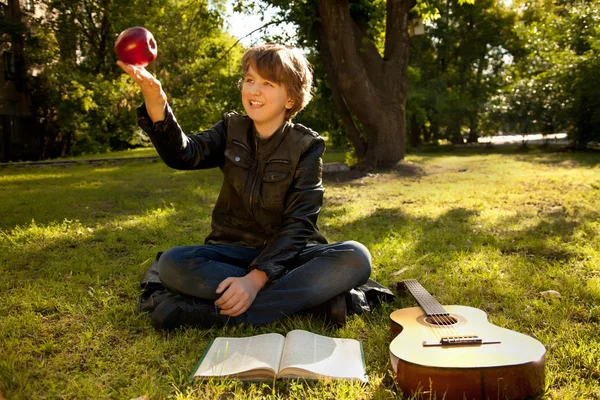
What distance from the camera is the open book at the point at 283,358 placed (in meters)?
2.17

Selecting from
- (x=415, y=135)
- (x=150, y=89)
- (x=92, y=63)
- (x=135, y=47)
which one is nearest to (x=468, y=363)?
(x=150, y=89)

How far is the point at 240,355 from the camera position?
2.32m

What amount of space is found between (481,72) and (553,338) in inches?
1080

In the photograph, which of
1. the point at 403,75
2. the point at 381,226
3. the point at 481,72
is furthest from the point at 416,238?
the point at 481,72

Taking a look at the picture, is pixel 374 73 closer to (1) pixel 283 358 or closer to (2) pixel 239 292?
(2) pixel 239 292

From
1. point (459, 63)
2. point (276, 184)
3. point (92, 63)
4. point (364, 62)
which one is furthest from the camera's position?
point (459, 63)

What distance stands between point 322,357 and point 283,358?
178 millimetres

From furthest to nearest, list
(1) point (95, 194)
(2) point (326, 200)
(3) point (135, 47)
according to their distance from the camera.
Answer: (1) point (95, 194)
(2) point (326, 200)
(3) point (135, 47)

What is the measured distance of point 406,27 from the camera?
11.7m

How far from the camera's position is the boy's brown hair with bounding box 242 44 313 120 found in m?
2.99

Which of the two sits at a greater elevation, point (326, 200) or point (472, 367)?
point (472, 367)

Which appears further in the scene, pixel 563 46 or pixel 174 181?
pixel 563 46

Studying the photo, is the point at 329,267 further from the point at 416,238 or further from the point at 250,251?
the point at 416,238

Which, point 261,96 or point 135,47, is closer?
point 135,47
